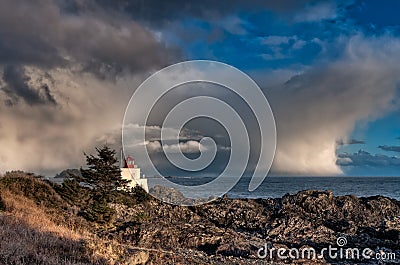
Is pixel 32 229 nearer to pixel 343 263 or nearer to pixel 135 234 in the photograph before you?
pixel 135 234

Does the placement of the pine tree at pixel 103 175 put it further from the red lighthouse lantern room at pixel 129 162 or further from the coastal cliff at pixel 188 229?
the red lighthouse lantern room at pixel 129 162

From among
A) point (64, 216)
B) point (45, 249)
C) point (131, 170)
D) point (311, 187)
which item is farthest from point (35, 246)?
point (311, 187)

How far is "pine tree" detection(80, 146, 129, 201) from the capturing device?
2903cm

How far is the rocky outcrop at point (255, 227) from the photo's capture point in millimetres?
17578

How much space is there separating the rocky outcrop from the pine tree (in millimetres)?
2991

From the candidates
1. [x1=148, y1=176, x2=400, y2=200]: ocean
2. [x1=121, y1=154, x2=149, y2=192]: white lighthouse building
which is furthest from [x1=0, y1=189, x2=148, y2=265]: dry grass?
[x1=148, y1=176, x2=400, y2=200]: ocean

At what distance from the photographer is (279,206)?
3062cm

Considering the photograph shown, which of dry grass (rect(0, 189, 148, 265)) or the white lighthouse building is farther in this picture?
the white lighthouse building

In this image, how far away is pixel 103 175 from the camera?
29.4 meters

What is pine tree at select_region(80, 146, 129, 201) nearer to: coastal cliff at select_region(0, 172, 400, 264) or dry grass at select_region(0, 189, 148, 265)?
coastal cliff at select_region(0, 172, 400, 264)

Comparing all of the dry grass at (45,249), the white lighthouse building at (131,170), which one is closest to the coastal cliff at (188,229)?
the dry grass at (45,249)

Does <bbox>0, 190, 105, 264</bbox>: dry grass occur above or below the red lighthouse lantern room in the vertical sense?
below

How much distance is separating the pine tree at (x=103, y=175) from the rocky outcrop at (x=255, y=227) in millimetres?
2991

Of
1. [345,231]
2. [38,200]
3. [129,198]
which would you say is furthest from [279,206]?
[38,200]
